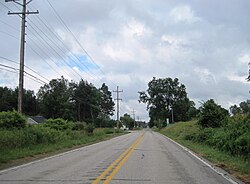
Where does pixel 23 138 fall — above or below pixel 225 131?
below

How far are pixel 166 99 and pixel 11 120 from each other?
9599 centimetres

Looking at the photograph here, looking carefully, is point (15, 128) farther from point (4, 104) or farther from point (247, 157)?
point (4, 104)

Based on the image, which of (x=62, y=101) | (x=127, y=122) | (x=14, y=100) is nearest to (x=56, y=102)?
(x=62, y=101)

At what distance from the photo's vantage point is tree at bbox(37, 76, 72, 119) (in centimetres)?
10694

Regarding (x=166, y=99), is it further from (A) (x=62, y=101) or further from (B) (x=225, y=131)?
(B) (x=225, y=131)

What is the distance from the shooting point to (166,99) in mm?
118500

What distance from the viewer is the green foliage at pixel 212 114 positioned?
36.3 meters

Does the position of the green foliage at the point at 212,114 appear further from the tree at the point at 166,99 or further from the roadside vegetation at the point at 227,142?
the tree at the point at 166,99

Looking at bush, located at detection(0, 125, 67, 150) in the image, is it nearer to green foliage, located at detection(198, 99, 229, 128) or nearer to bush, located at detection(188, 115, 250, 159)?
bush, located at detection(188, 115, 250, 159)

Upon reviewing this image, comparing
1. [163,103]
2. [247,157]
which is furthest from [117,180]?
[163,103]

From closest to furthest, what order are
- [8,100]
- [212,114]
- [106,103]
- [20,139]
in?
1. [20,139]
2. [212,114]
3. [8,100]
4. [106,103]

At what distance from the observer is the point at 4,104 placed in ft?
342

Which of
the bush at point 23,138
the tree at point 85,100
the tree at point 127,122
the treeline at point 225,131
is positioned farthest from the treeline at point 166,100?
the bush at point 23,138

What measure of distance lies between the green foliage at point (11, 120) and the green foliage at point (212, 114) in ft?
65.3
